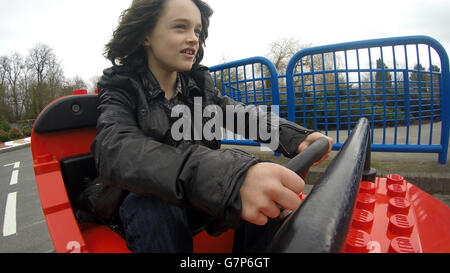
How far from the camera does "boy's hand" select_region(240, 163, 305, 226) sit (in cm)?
42

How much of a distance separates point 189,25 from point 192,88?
0.27 metres

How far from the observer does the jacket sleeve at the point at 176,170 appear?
0.47 metres

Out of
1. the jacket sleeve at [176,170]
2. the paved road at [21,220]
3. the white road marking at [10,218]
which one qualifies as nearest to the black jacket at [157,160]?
the jacket sleeve at [176,170]

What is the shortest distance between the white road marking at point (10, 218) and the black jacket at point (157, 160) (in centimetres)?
195

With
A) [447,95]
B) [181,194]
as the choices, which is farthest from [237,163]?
[447,95]

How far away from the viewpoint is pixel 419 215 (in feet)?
2.41

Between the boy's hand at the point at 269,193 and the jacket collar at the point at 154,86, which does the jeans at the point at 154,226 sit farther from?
the jacket collar at the point at 154,86

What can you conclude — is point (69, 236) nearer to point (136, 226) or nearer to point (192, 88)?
point (136, 226)

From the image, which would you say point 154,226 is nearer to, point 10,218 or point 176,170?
point 176,170

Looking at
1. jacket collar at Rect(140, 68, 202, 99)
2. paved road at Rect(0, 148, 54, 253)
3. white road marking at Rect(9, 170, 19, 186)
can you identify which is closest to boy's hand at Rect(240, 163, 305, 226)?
jacket collar at Rect(140, 68, 202, 99)

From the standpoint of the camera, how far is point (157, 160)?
577 mm

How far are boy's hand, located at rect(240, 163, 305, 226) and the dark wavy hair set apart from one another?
856mm
